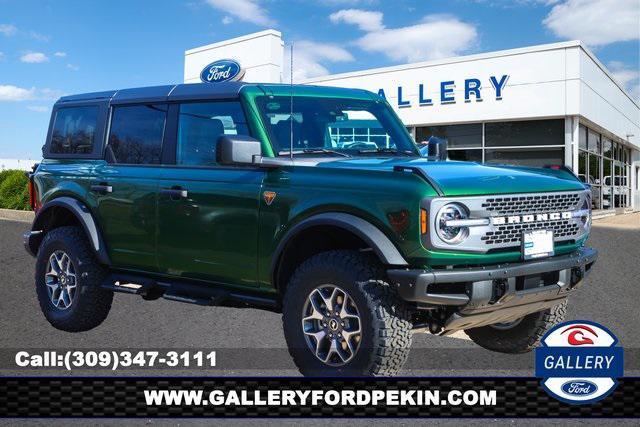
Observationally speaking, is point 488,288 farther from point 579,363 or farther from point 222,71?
point 222,71

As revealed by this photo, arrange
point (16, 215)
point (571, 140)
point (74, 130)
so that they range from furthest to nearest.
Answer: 1. point (571, 140)
2. point (16, 215)
3. point (74, 130)

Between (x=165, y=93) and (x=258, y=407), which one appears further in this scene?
(x=165, y=93)

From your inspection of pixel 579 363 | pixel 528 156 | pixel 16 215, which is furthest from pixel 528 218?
pixel 528 156

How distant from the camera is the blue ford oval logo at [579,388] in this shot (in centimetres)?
383

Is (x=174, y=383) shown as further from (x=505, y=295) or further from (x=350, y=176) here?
(x=505, y=295)

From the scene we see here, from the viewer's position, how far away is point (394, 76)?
25.7m

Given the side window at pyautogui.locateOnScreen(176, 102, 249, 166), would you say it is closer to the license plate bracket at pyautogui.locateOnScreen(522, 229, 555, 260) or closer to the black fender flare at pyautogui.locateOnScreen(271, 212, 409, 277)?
the black fender flare at pyautogui.locateOnScreen(271, 212, 409, 277)

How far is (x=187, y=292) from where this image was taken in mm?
5660

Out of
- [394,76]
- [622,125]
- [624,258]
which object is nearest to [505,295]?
[624,258]

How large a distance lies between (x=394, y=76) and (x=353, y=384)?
73.7 ft

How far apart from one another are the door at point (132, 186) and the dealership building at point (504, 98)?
17.9 m

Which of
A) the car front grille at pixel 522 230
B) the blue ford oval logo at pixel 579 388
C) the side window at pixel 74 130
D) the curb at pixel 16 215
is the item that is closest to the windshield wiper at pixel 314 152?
the car front grille at pixel 522 230

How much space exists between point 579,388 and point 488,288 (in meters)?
0.76

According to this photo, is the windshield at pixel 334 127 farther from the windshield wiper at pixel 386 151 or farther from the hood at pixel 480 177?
the hood at pixel 480 177
